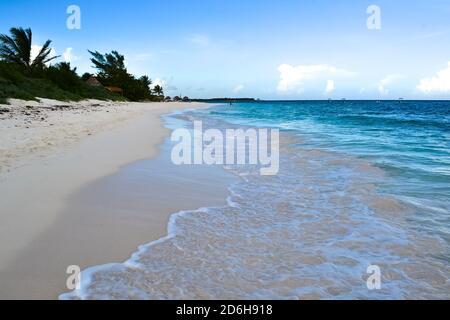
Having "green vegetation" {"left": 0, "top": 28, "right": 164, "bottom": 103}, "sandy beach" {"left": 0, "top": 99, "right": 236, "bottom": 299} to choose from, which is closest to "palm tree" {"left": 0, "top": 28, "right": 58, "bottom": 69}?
"green vegetation" {"left": 0, "top": 28, "right": 164, "bottom": 103}

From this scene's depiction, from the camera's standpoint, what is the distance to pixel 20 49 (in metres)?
37.1

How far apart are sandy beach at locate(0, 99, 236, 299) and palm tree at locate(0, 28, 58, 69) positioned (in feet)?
111

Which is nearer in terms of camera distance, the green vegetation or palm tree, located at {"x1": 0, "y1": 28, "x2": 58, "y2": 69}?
the green vegetation

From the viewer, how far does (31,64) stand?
127 feet

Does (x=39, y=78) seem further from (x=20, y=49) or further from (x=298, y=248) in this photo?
(x=298, y=248)

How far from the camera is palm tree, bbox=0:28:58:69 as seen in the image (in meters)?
35.8

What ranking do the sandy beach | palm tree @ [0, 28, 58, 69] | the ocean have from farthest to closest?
palm tree @ [0, 28, 58, 69], the sandy beach, the ocean

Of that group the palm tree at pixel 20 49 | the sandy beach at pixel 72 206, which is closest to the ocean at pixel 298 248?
the sandy beach at pixel 72 206

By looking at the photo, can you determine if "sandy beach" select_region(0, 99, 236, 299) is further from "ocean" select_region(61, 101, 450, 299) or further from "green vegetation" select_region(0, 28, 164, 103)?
"green vegetation" select_region(0, 28, 164, 103)

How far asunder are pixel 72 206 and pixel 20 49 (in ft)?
131

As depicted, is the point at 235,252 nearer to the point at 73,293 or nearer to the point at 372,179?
the point at 73,293

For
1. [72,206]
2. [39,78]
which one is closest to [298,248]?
[72,206]

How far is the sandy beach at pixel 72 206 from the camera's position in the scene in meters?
2.86

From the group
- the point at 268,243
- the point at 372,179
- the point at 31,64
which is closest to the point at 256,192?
the point at 268,243
